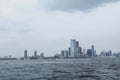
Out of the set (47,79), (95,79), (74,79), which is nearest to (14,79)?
(47,79)

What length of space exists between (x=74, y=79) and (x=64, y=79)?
2.06 m

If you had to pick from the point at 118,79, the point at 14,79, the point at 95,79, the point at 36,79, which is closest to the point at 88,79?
the point at 95,79

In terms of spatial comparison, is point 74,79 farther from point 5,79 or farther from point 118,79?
point 5,79

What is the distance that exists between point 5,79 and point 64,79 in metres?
12.6

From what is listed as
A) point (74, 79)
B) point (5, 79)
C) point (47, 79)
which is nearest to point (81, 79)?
point (74, 79)

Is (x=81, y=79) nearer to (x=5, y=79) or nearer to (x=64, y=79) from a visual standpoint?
(x=64, y=79)

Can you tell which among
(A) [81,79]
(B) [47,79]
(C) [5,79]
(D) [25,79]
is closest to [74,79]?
(A) [81,79]

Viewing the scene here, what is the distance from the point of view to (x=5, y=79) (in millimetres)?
68000

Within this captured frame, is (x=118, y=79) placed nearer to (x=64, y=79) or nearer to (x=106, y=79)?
(x=106, y=79)

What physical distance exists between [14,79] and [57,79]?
910 centimetres

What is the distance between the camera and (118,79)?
64.6 metres

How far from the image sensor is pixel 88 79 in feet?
217

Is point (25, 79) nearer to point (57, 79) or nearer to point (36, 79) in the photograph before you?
point (36, 79)

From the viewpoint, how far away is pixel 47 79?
66500 mm
